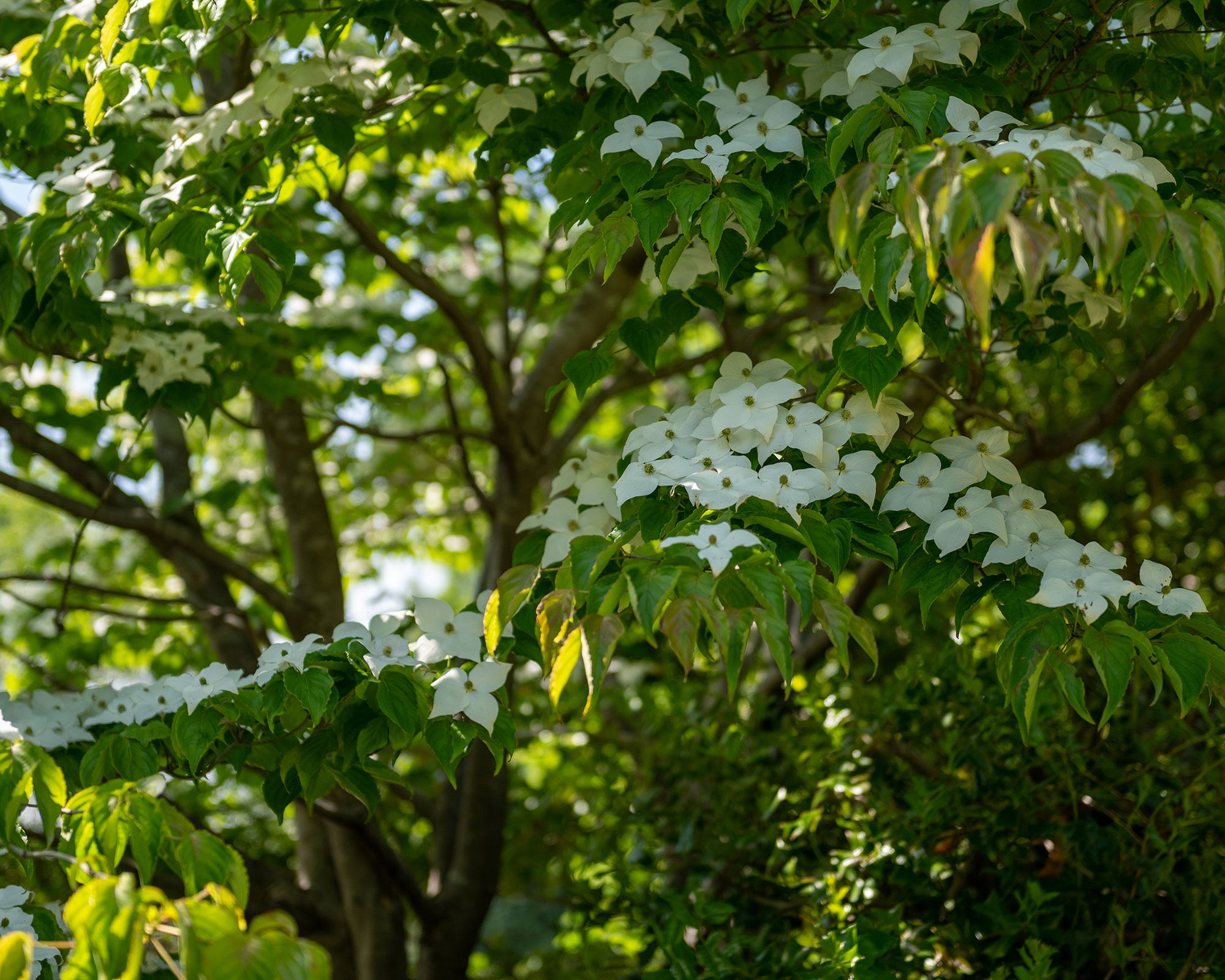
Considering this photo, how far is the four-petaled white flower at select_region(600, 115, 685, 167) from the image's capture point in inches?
63.7

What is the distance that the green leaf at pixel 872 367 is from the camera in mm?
1570

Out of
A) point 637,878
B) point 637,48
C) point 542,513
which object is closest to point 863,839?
point 637,878

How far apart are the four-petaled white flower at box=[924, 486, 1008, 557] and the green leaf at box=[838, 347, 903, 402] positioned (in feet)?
0.67

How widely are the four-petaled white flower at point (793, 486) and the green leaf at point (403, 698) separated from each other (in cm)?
60

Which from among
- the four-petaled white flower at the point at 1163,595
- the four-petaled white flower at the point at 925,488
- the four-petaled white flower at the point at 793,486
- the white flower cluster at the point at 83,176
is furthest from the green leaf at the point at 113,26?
the four-petaled white flower at the point at 1163,595

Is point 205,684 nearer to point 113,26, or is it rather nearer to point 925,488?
point 113,26

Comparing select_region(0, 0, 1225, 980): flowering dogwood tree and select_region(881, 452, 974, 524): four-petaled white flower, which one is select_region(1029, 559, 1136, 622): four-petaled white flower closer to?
select_region(0, 0, 1225, 980): flowering dogwood tree

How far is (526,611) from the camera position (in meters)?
1.70

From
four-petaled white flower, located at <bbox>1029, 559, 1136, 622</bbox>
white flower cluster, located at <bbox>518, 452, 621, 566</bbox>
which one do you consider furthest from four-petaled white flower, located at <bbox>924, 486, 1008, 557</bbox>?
white flower cluster, located at <bbox>518, 452, 621, 566</bbox>

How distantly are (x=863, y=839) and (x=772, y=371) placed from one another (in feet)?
3.75

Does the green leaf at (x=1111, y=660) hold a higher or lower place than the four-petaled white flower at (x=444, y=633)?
lower

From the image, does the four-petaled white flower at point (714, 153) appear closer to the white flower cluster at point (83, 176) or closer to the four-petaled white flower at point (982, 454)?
the four-petaled white flower at point (982, 454)

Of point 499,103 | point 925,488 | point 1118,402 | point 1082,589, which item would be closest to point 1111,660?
point 1082,589

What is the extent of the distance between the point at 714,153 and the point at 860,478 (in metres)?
0.55
